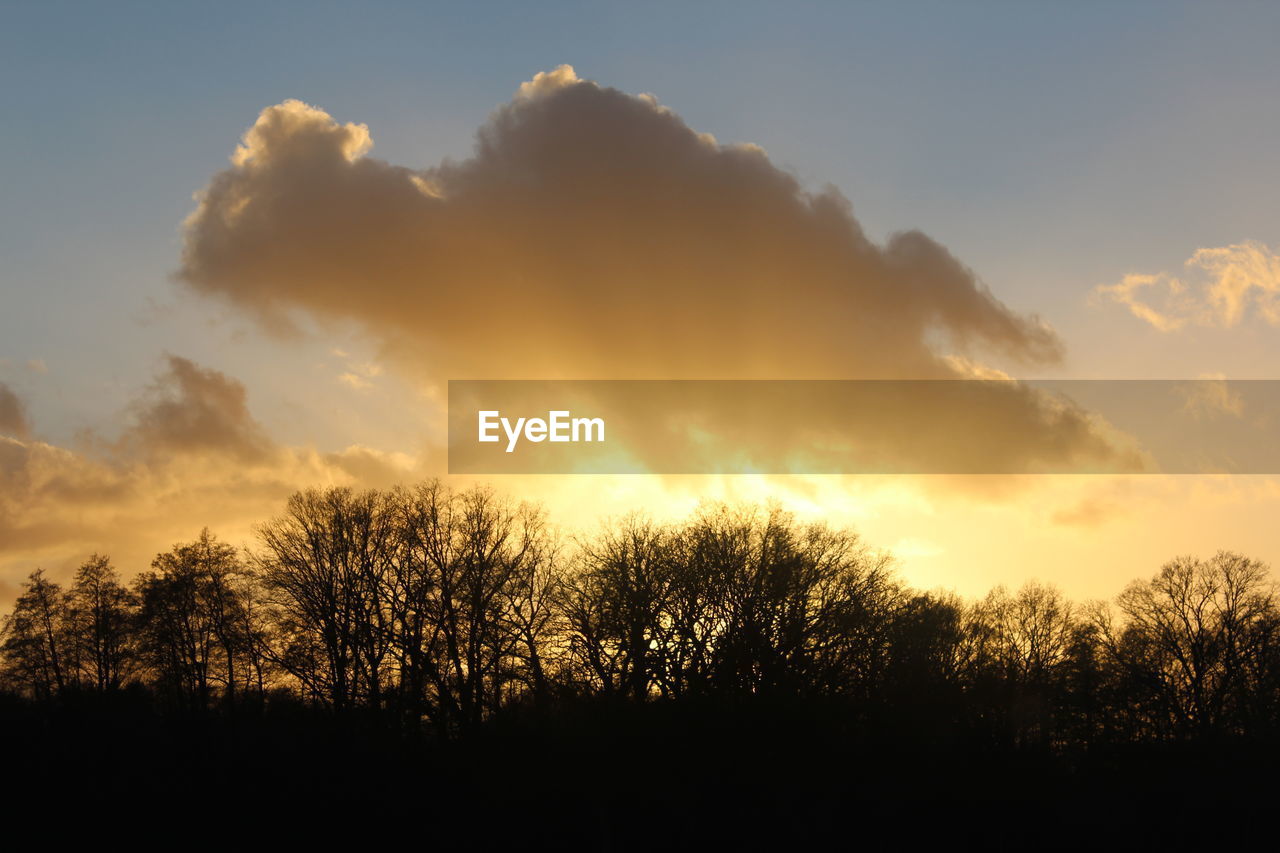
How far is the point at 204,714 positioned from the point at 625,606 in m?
31.0

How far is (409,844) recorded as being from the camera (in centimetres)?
4728

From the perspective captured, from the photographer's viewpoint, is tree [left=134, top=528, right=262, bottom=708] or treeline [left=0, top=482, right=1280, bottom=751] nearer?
treeline [left=0, top=482, right=1280, bottom=751]

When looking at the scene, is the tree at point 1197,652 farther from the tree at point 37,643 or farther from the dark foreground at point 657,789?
the tree at point 37,643

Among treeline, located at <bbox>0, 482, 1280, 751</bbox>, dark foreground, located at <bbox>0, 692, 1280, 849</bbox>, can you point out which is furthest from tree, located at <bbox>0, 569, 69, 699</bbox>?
dark foreground, located at <bbox>0, 692, 1280, 849</bbox>

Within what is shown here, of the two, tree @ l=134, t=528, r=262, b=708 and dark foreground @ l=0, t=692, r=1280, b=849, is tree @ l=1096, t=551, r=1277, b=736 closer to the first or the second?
dark foreground @ l=0, t=692, r=1280, b=849

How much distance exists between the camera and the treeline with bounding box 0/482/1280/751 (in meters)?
56.4

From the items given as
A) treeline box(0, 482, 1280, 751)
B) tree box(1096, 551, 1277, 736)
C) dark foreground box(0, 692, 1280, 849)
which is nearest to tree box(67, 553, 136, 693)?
treeline box(0, 482, 1280, 751)

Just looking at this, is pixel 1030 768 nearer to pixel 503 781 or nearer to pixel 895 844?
pixel 895 844

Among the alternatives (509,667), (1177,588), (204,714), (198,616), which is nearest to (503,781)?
(509,667)

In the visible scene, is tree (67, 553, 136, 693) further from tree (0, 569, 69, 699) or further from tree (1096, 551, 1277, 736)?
tree (1096, 551, 1277, 736)

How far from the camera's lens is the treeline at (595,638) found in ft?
185

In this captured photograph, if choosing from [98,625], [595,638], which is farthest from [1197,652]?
[98,625]

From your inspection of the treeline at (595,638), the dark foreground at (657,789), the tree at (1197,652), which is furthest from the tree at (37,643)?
the tree at (1197,652)

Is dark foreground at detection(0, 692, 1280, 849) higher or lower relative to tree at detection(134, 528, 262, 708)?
lower
